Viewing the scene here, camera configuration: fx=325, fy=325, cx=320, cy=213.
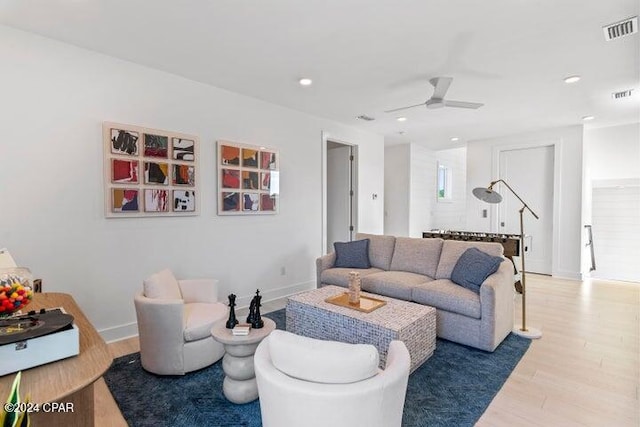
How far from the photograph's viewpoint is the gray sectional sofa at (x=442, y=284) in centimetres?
295

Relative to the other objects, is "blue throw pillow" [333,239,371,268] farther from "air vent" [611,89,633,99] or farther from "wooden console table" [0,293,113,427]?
"air vent" [611,89,633,99]

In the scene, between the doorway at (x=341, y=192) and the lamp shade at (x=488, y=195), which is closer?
the lamp shade at (x=488, y=195)

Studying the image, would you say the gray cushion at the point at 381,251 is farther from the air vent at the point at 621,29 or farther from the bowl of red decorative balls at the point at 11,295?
the bowl of red decorative balls at the point at 11,295

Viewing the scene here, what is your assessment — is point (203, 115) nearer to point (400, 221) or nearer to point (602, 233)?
Answer: point (400, 221)

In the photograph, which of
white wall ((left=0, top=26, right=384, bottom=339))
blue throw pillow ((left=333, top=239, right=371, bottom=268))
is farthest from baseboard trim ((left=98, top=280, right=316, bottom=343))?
blue throw pillow ((left=333, top=239, right=371, bottom=268))

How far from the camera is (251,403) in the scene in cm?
214

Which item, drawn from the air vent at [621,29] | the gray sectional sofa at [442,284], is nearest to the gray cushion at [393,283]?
the gray sectional sofa at [442,284]

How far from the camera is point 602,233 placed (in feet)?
19.2

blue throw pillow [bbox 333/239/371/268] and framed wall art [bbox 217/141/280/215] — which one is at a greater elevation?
framed wall art [bbox 217/141/280/215]

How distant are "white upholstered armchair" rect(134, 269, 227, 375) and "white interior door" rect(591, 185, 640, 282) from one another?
6652mm

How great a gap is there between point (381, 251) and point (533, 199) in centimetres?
390

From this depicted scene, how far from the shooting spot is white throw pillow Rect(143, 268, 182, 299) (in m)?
2.54

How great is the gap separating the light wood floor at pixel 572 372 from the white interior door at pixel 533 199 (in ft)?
6.03

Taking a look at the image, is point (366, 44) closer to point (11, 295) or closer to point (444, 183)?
point (11, 295)
